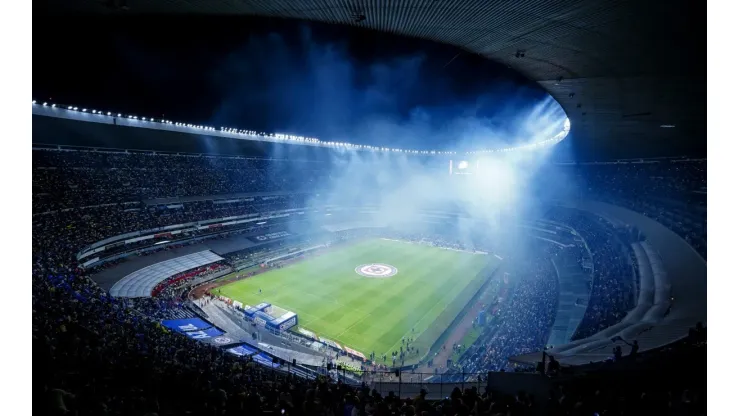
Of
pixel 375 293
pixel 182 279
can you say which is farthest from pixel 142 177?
pixel 375 293

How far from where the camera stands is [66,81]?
72.6 feet

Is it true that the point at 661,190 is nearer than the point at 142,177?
Yes

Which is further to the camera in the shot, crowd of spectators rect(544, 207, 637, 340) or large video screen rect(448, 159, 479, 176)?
large video screen rect(448, 159, 479, 176)

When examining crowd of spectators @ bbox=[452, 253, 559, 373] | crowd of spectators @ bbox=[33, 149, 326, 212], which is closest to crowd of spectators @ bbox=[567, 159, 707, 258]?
crowd of spectators @ bbox=[452, 253, 559, 373]

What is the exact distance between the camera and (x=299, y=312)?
25.4m

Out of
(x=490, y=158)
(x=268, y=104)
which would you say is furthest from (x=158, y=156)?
(x=490, y=158)

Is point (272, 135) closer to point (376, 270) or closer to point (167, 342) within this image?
point (376, 270)

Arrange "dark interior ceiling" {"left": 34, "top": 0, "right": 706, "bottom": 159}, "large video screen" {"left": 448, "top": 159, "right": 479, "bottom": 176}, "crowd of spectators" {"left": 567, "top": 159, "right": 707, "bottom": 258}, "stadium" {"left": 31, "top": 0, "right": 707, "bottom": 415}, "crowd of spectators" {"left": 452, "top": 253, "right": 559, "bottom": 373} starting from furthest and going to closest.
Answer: "large video screen" {"left": 448, "top": 159, "right": 479, "bottom": 176}
"crowd of spectators" {"left": 567, "top": 159, "right": 707, "bottom": 258}
"crowd of spectators" {"left": 452, "top": 253, "right": 559, "bottom": 373}
"dark interior ceiling" {"left": 34, "top": 0, "right": 706, "bottom": 159}
"stadium" {"left": 31, "top": 0, "right": 707, "bottom": 415}

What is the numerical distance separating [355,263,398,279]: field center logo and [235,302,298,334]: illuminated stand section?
1069 centimetres

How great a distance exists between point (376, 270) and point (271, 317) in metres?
14.2

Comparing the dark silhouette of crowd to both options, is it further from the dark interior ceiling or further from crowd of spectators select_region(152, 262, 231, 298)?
the dark interior ceiling

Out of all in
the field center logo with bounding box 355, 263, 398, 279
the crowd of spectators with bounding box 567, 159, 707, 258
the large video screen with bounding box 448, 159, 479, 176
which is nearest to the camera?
the crowd of spectators with bounding box 567, 159, 707, 258

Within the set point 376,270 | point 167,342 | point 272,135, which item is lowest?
point 376,270

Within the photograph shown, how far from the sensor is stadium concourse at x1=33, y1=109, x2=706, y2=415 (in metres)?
6.86
